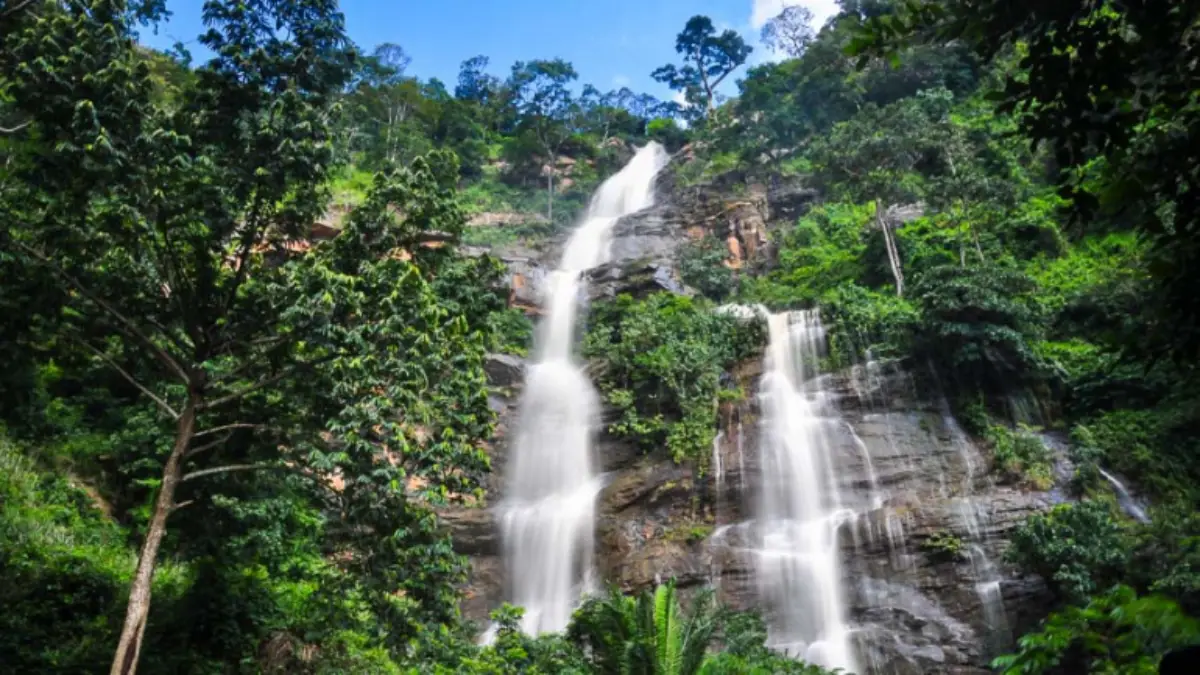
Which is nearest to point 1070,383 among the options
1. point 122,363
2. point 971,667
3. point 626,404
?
point 971,667

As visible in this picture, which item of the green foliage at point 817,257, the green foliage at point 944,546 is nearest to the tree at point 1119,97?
the green foliage at point 944,546

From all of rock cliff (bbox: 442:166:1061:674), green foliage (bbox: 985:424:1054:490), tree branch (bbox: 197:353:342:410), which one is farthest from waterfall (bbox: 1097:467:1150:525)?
tree branch (bbox: 197:353:342:410)

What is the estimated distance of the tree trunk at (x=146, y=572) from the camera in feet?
22.4

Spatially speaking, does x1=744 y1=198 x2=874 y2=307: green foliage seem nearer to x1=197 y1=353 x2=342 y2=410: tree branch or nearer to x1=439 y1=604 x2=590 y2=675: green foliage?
x1=439 y1=604 x2=590 y2=675: green foliage

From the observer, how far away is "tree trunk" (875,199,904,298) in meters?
22.6

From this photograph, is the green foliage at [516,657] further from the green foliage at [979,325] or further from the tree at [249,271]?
the green foliage at [979,325]

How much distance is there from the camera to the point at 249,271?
9172 millimetres

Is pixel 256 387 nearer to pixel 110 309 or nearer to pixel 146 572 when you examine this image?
pixel 110 309

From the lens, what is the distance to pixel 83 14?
7.94 metres

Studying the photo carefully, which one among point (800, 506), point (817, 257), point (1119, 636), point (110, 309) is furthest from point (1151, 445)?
point (110, 309)

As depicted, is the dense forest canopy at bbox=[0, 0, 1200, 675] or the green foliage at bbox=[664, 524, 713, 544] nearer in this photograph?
Answer: the dense forest canopy at bbox=[0, 0, 1200, 675]

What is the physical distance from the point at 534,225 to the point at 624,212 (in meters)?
4.98

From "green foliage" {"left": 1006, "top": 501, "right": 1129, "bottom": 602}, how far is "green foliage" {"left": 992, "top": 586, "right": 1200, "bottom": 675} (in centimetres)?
1019

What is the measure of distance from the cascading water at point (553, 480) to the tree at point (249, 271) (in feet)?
25.9
